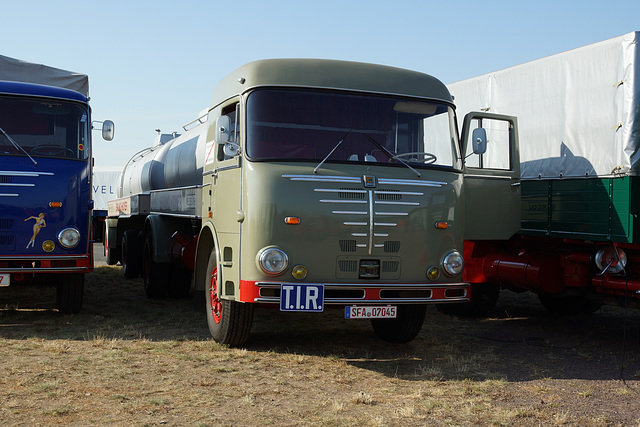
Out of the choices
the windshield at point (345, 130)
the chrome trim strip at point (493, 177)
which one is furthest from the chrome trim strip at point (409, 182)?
the chrome trim strip at point (493, 177)

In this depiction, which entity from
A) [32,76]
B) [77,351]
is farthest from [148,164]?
[77,351]

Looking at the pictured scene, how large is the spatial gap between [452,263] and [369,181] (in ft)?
3.62

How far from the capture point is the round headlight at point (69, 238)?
826cm

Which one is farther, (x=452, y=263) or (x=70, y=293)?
(x=70, y=293)

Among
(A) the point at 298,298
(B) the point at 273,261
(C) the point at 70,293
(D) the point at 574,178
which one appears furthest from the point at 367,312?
(C) the point at 70,293

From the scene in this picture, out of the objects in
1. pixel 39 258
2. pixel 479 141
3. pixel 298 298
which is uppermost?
pixel 479 141

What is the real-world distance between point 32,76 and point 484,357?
766cm

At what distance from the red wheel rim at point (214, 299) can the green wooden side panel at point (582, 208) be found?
12.6 feet

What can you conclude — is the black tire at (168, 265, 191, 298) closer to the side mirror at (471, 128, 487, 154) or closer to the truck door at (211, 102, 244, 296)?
the truck door at (211, 102, 244, 296)

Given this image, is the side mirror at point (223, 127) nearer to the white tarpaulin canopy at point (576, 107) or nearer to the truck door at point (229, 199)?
the truck door at point (229, 199)

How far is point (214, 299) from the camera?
7.33m

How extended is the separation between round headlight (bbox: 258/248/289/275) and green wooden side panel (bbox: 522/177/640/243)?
345cm

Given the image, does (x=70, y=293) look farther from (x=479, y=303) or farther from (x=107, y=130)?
(x=479, y=303)

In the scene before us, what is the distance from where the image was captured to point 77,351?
6.78 meters
